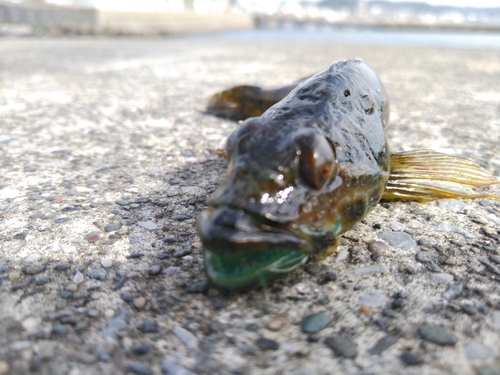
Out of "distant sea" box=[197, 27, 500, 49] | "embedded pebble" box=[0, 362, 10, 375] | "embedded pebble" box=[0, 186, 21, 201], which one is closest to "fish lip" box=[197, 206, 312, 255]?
"embedded pebble" box=[0, 362, 10, 375]

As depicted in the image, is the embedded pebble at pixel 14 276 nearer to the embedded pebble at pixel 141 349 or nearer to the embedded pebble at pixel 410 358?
the embedded pebble at pixel 141 349

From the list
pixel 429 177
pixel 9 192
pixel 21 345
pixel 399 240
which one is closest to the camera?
pixel 21 345

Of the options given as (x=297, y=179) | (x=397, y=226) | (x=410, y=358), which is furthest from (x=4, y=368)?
(x=397, y=226)

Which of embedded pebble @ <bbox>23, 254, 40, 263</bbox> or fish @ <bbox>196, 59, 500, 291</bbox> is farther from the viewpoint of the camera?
embedded pebble @ <bbox>23, 254, 40, 263</bbox>

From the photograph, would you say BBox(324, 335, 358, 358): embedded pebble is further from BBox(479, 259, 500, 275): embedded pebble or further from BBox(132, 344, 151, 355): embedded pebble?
BBox(479, 259, 500, 275): embedded pebble

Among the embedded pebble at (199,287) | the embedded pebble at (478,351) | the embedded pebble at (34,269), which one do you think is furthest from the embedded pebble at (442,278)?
the embedded pebble at (34,269)

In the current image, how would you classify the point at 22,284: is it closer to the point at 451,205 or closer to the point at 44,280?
the point at 44,280
